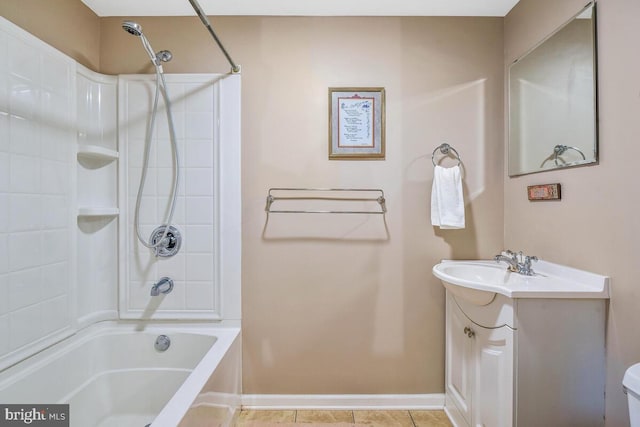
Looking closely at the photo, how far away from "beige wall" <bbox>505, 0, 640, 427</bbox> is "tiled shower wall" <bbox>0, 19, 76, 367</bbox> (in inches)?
97.1

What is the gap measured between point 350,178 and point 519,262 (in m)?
1.02

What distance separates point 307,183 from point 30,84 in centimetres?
139

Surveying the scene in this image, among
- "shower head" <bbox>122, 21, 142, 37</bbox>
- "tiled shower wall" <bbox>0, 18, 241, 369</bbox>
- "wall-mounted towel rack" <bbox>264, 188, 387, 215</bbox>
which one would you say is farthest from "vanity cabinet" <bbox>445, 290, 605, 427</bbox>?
"shower head" <bbox>122, 21, 142, 37</bbox>

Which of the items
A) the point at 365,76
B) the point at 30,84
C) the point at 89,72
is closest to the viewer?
the point at 30,84

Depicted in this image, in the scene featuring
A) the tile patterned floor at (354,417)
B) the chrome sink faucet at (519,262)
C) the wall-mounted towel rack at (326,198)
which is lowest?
the tile patterned floor at (354,417)

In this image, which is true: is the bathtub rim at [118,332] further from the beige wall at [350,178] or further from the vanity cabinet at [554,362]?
the vanity cabinet at [554,362]

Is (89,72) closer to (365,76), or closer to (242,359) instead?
(365,76)

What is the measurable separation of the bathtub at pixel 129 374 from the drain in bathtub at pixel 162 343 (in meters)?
0.02

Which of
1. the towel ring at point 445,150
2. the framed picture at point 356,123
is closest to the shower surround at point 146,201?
the framed picture at point 356,123

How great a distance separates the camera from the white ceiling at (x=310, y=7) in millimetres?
1698

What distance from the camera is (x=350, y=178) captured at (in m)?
1.83

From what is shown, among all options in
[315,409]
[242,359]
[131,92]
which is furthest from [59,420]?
[131,92]

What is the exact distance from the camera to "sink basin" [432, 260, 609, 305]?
3.90ft

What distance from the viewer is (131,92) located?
70.4 inches
